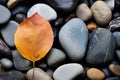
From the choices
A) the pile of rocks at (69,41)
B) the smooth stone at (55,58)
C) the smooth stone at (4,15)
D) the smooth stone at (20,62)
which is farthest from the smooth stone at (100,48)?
the smooth stone at (4,15)

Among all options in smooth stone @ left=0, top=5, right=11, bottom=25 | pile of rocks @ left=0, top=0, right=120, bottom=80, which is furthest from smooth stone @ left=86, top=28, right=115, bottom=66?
smooth stone @ left=0, top=5, right=11, bottom=25

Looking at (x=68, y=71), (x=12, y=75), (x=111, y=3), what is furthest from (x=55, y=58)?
(x=111, y=3)

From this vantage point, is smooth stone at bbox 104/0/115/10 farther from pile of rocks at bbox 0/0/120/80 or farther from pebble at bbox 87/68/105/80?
pebble at bbox 87/68/105/80

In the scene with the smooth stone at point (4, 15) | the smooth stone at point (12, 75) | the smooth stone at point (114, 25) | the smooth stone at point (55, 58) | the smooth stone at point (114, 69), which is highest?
the smooth stone at point (4, 15)

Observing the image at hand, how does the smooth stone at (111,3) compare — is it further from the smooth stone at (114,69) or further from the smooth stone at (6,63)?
the smooth stone at (6,63)

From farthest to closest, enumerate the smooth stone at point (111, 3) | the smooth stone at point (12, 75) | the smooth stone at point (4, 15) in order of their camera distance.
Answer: the smooth stone at point (111, 3) → the smooth stone at point (4, 15) → the smooth stone at point (12, 75)

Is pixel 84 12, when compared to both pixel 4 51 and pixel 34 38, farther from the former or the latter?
pixel 4 51

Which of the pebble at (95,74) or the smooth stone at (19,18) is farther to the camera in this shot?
the smooth stone at (19,18)
